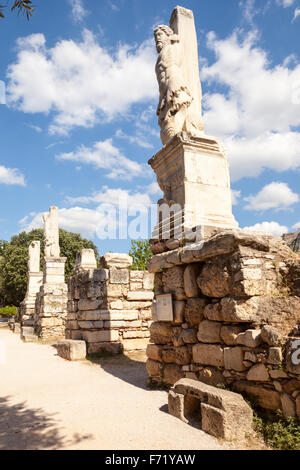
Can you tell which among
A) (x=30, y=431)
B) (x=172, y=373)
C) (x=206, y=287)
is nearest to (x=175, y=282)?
(x=206, y=287)

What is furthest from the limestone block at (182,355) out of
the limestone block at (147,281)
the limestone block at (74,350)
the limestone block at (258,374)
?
the limestone block at (147,281)

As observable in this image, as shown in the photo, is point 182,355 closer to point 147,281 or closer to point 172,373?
point 172,373

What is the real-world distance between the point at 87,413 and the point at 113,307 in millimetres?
4672

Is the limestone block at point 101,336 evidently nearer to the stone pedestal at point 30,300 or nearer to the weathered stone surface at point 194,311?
the weathered stone surface at point 194,311

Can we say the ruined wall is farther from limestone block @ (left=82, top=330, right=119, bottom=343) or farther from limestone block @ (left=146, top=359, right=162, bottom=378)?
limestone block @ (left=82, top=330, right=119, bottom=343)

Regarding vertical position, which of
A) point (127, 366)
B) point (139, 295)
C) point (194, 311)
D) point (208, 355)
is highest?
point (139, 295)

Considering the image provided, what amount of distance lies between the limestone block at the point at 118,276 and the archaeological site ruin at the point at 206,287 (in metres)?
1.68

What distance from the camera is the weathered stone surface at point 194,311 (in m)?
4.55

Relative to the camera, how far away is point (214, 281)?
4.31 meters

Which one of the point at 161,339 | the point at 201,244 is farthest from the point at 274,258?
the point at 161,339

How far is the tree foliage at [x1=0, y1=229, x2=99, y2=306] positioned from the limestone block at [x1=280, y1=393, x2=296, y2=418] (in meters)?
28.7

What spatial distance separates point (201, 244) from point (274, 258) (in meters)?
0.92

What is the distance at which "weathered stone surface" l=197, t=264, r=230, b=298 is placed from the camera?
4172 mm

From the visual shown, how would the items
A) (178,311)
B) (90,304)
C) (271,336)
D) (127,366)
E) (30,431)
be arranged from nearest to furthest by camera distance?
(271,336)
(30,431)
(178,311)
(127,366)
(90,304)
